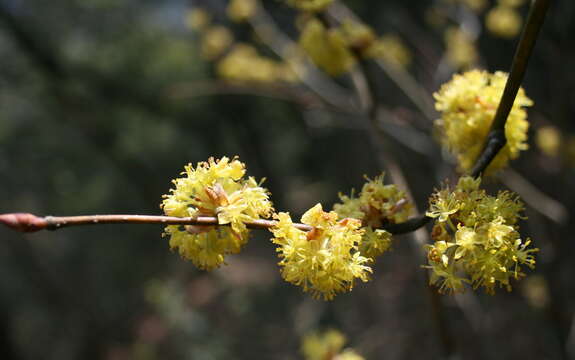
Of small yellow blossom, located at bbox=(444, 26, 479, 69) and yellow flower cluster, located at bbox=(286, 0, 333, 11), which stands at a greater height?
small yellow blossom, located at bbox=(444, 26, 479, 69)

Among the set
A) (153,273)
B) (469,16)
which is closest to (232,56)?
(469,16)

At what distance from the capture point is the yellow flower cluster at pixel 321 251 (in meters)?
1.29

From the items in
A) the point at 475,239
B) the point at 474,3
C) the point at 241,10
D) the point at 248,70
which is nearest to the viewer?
the point at 475,239

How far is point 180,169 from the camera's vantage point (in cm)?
1061

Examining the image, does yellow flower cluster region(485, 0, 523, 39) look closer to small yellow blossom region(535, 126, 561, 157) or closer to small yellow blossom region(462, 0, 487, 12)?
small yellow blossom region(462, 0, 487, 12)

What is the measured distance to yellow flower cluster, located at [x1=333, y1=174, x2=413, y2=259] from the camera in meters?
1.36

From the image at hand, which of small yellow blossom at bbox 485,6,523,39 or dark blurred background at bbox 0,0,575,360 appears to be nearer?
small yellow blossom at bbox 485,6,523,39

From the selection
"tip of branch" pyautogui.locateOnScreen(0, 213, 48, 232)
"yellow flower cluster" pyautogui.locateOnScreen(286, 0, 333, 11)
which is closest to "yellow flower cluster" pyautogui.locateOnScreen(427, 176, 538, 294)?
"tip of branch" pyautogui.locateOnScreen(0, 213, 48, 232)

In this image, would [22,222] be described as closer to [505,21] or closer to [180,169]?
[505,21]

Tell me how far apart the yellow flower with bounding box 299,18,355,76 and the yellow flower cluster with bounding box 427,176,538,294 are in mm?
1417

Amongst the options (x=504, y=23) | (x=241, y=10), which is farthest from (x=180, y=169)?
(x=504, y=23)

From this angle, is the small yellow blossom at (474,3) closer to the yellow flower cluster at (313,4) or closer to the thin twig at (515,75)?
the yellow flower cluster at (313,4)

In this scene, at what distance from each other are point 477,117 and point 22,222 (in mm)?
1459

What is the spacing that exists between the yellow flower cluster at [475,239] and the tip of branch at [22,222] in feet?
3.36
